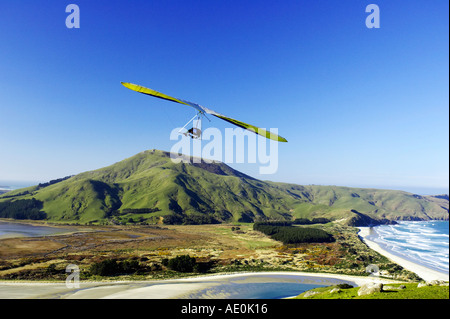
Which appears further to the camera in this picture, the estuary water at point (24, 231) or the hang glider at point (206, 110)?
the estuary water at point (24, 231)

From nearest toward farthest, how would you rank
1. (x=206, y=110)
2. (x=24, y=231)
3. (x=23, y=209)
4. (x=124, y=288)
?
(x=206, y=110)
(x=124, y=288)
(x=24, y=231)
(x=23, y=209)

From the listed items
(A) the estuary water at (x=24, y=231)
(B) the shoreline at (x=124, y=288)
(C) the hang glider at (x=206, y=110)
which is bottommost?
(A) the estuary water at (x=24, y=231)

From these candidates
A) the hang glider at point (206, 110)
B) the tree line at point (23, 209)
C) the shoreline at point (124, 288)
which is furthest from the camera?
the tree line at point (23, 209)

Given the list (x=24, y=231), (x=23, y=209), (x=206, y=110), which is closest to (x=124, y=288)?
(x=206, y=110)

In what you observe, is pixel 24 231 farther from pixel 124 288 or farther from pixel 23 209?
pixel 124 288

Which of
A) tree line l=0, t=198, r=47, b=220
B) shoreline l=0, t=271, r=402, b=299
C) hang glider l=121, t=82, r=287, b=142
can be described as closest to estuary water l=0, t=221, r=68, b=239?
tree line l=0, t=198, r=47, b=220

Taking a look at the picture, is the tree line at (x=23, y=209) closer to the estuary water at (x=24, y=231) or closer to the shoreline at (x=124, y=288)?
the estuary water at (x=24, y=231)

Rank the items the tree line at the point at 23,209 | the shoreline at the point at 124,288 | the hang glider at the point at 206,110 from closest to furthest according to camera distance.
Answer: the hang glider at the point at 206,110
the shoreline at the point at 124,288
the tree line at the point at 23,209

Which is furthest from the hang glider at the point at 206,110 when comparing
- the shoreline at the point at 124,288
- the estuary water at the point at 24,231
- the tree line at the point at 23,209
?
the tree line at the point at 23,209

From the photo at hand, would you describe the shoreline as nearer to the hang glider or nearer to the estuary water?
the hang glider

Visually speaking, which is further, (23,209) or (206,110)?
(23,209)
